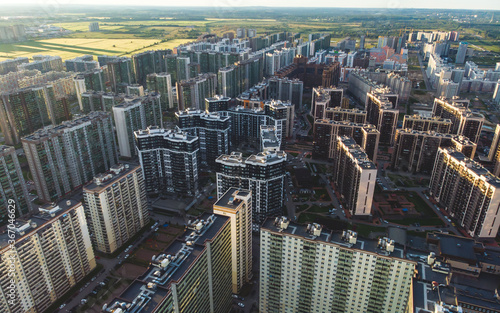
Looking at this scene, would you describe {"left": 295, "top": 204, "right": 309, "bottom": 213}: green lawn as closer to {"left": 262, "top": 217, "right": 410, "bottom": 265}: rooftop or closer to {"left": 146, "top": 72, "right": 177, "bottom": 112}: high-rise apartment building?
{"left": 262, "top": 217, "right": 410, "bottom": 265}: rooftop

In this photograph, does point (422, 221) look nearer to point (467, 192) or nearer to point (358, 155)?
point (467, 192)

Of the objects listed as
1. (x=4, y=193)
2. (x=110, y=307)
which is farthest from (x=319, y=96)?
(x=110, y=307)

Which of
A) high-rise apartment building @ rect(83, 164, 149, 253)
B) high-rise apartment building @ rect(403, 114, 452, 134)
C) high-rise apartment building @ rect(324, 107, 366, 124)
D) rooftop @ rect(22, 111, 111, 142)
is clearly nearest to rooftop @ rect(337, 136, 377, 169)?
high-rise apartment building @ rect(324, 107, 366, 124)

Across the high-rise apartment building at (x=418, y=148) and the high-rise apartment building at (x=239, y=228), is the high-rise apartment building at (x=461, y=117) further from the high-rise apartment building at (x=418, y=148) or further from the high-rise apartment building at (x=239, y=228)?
the high-rise apartment building at (x=239, y=228)

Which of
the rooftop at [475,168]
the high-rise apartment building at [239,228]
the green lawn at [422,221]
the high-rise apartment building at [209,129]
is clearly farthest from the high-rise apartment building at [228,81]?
the high-rise apartment building at [239,228]

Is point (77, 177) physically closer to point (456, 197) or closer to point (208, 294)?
point (208, 294)

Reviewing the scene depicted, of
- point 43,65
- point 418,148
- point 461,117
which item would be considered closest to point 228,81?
point 418,148
